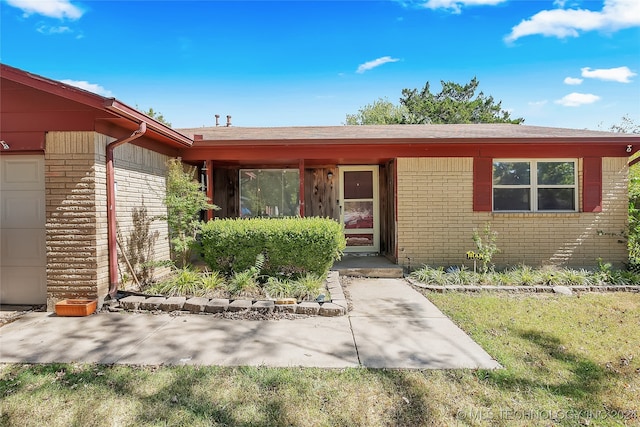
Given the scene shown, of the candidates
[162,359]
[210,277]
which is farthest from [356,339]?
[210,277]

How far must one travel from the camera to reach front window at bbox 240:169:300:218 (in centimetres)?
910

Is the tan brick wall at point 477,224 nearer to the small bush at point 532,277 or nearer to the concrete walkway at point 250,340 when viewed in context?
the small bush at point 532,277

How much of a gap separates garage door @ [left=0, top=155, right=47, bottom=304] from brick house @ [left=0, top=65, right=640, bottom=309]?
0.05ft

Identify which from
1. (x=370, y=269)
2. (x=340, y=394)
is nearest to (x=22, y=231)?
(x=340, y=394)

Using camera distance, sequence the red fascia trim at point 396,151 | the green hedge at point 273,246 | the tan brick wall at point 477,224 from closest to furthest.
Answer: the green hedge at point 273,246 < the red fascia trim at point 396,151 < the tan brick wall at point 477,224

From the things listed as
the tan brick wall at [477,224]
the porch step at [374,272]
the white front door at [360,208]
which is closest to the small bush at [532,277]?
the porch step at [374,272]

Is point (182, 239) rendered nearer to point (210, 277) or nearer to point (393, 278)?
point (210, 277)

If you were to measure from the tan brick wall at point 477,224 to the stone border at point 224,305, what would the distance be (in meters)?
3.35

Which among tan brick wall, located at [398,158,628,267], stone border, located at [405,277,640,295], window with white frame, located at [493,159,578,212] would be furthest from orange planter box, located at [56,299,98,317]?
window with white frame, located at [493,159,578,212]

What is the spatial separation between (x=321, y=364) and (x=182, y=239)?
4026 millimetres

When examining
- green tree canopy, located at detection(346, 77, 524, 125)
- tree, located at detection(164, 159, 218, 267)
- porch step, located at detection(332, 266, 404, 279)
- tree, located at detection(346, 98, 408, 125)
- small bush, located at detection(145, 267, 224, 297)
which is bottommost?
porch step, located at detection(332, 266, 404, 279)

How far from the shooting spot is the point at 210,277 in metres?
5.62

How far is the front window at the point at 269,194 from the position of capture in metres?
9.10

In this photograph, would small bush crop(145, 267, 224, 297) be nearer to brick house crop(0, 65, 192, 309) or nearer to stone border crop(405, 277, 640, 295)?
brick house crop(0, 65, 192, 309)
